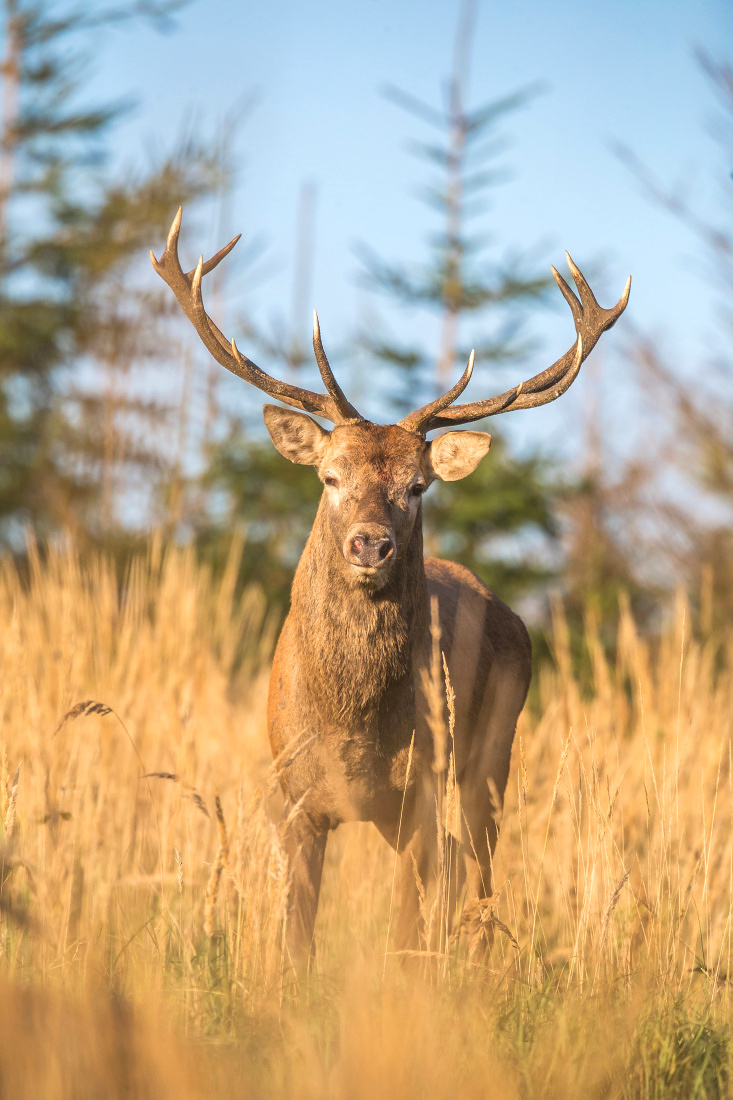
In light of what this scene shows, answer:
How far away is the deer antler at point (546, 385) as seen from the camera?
4.29 m

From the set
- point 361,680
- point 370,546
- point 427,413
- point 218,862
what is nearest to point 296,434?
point 427,413

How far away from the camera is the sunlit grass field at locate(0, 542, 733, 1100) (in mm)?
2158

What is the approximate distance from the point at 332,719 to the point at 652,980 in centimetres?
142

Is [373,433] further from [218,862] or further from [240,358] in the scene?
[218,862]

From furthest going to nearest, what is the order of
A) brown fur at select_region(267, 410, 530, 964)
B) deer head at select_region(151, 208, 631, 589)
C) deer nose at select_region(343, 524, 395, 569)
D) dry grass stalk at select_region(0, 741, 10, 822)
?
deer head at select_region(151, 208, 631, 589)
brown fur at select_region(267, 410, 530, 964)
deer nose at select_region(343, 524, 395, 569)
dry grass stalk at select_region(0, 741, 10, 822)

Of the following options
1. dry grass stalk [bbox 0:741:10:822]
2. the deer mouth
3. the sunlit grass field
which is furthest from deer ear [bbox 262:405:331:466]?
dry grass stalk [bbox 0:741:10:822]

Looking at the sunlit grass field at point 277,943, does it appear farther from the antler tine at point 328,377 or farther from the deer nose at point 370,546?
the antler tine at point 328,377

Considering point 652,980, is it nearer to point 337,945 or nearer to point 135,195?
point 337,945

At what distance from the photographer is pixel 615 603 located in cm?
1102

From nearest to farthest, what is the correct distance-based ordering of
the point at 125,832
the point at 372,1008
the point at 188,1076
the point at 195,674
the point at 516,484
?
the point at 188,1076, the point at 372,1008, the point at 125,832, the point at 195,674, the point at 516,484

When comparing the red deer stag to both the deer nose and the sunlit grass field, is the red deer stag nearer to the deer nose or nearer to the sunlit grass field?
the deer nose

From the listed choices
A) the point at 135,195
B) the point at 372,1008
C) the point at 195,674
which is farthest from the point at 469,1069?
the point at 135,195

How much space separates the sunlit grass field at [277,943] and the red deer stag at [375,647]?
0.25m

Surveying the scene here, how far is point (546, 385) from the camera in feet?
14.5
